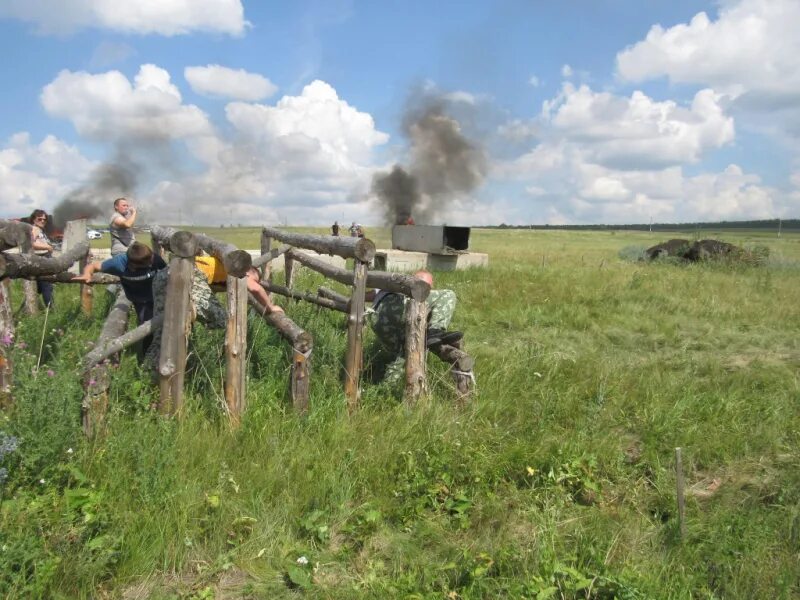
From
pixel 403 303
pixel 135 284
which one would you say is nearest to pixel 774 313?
pixel 403 303

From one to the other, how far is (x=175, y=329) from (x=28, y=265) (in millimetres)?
1141

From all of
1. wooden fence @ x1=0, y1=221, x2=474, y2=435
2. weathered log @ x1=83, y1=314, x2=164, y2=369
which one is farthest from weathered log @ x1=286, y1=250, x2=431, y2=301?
weathered log @ x1=83, y1=314, x2=164, y2=369

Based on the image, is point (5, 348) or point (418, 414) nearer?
point (5, 348)

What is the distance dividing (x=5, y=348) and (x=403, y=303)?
3.15 meters

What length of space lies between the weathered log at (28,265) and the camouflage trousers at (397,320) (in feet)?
8.94

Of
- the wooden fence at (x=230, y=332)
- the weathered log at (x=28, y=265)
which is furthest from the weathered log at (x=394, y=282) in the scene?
the weathered log at (x=28, y=265)

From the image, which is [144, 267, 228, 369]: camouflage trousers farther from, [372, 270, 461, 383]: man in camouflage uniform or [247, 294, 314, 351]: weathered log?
[372, 270, 461, 383]: man in camouflage uniform

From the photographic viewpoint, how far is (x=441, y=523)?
3.79 meters

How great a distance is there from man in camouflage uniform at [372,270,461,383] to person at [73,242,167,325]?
2.10 m

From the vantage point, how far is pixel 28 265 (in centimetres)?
442

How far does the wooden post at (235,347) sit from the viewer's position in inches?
177

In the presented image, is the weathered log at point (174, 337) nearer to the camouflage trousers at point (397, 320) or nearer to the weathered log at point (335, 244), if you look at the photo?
the weathered log at point (335, 244)

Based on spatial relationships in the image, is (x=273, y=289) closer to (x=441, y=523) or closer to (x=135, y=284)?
(x=135, y=284)

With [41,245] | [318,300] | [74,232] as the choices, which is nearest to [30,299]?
[41,245]
